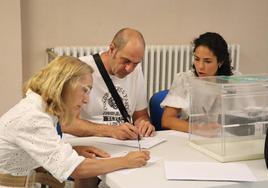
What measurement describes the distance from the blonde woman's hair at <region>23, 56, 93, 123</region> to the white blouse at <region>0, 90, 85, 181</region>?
3 centimetres

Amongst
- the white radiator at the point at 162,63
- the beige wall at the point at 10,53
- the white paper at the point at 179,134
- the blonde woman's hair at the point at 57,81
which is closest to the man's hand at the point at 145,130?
the white paper at the point at 179,134

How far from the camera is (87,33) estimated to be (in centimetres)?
348

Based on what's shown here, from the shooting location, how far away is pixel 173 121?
7.20 ft

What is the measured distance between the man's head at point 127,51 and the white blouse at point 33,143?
722 millimetres

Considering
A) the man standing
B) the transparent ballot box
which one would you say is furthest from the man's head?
the transparent ballot box

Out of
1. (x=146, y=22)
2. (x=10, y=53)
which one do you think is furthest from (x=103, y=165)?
(x=146, y=22)

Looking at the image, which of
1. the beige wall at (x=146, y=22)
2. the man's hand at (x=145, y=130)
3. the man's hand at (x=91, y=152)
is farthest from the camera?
the beige wall at (x=146, y=22)

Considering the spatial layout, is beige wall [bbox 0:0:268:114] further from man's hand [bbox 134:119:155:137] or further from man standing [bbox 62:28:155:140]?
man's hand [bbox 134:119:155:137]

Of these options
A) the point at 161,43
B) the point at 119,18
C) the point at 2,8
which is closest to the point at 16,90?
the point at 2,8

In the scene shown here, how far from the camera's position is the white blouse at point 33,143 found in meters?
1.39

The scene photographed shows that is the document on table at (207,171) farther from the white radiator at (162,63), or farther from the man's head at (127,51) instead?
the white radiator at (162,63)

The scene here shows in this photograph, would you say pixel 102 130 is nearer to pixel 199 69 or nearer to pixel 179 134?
pixel 179 134

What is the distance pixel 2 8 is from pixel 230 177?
223 cm

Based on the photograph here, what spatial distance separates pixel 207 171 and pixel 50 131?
A: 0.55 m
